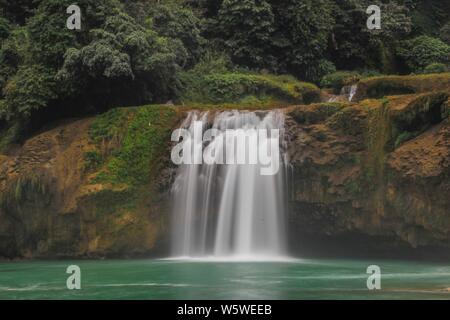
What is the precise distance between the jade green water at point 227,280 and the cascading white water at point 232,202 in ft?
4.78

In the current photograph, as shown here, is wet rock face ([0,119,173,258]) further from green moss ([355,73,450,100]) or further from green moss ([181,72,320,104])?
green moss ([355,73,450,100])

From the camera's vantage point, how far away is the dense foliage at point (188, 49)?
82.5 feet

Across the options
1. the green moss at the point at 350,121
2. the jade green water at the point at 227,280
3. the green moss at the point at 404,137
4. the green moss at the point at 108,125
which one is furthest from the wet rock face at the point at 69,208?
the green moss at the point at 404,137

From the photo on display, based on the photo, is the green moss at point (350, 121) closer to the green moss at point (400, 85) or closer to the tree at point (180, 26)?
the green moss at point (400, 85)

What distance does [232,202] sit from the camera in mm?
21641

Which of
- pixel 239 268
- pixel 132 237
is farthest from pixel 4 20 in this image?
pixel 239 268

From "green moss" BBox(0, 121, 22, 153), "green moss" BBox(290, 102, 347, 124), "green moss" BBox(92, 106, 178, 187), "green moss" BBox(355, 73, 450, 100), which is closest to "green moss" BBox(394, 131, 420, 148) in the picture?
"green moss" BBox(290, 102, 347, 124)

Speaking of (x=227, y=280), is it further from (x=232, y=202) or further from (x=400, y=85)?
(x=400, y=85)

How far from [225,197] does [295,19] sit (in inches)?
534

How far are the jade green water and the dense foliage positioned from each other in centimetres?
724

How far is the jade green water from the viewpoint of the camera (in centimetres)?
1374

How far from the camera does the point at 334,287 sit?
1453cm

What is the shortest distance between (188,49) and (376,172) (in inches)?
519

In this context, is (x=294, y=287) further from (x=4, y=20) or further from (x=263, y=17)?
(x=4, y=20)
